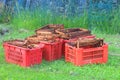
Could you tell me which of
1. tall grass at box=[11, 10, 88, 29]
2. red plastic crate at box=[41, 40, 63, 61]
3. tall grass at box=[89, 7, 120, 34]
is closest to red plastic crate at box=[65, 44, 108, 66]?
red plastic crate at box=[41, 40, 63, 61]

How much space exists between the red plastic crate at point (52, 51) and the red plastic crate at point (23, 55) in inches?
5.6

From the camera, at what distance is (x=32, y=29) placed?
11094 mm

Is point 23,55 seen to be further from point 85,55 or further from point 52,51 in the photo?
point 85,55

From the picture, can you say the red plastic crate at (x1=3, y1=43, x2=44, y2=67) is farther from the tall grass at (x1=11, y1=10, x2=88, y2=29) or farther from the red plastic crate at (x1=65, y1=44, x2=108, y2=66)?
the tall grass at (x1=11, y1=10, x2=88, y2=29)

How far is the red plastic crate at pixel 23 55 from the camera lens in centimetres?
722

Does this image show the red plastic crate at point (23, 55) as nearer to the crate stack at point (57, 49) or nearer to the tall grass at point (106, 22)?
the crate stack at point (57, 49)

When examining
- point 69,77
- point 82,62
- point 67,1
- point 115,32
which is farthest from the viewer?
point 67,1

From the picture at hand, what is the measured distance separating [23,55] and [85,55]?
106 cm

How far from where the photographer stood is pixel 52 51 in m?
7.71

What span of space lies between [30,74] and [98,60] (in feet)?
4.37

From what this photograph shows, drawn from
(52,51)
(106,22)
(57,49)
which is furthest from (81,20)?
(52,51)

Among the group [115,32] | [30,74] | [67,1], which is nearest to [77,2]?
[67,1]

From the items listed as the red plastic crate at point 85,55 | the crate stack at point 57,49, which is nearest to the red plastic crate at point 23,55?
the crate stack at point 57,49

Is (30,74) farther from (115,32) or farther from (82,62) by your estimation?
(115,32)
